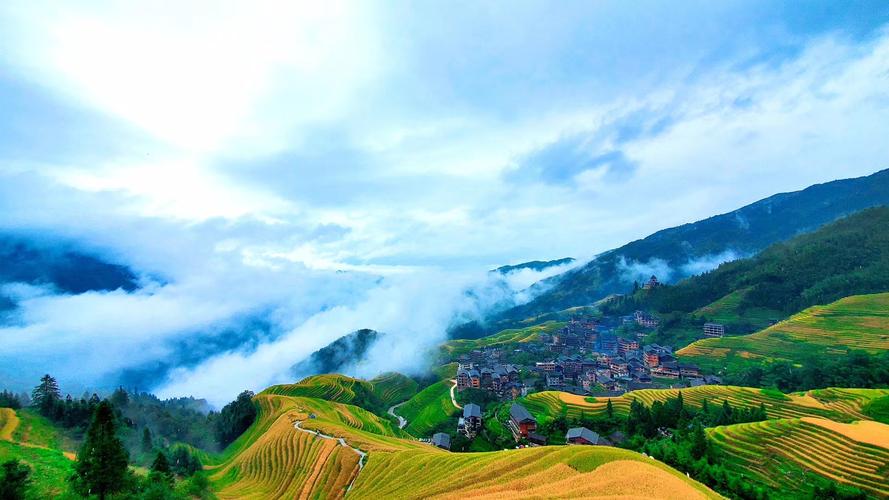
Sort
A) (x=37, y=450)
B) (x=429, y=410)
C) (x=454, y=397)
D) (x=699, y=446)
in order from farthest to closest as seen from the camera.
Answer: (x=454, y=397) < (x=429, y=410) < (x=699, y=446) < (x=37, y=450)

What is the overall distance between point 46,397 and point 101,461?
154 feet

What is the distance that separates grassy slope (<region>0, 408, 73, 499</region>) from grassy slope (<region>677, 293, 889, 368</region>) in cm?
10664

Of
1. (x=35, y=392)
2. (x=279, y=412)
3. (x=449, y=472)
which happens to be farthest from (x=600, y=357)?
(x=35, y=392)

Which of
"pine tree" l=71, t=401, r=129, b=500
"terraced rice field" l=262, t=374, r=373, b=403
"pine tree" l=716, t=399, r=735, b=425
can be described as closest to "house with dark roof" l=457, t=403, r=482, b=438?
"pine tree" l=716, t=399, r=735, b=425

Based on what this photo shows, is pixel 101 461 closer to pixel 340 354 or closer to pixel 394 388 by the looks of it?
pixel 394 388

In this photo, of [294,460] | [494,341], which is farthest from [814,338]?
[294,460]

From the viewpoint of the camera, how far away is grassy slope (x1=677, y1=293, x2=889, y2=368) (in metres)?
83.6

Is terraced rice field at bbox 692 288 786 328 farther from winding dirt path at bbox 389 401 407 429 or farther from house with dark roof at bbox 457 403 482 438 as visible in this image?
winding dirt path at bbox 389 401 407 429

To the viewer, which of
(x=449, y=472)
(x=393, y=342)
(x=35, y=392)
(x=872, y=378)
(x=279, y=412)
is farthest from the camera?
(x=393, y=342)

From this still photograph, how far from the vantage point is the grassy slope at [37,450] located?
29755 millimetres

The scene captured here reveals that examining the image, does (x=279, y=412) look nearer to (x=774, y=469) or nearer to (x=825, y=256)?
(x=774, y=469)

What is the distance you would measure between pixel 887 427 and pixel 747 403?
15614 millimetres

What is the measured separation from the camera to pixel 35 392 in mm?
58719

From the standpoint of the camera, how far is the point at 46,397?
55.9 m
